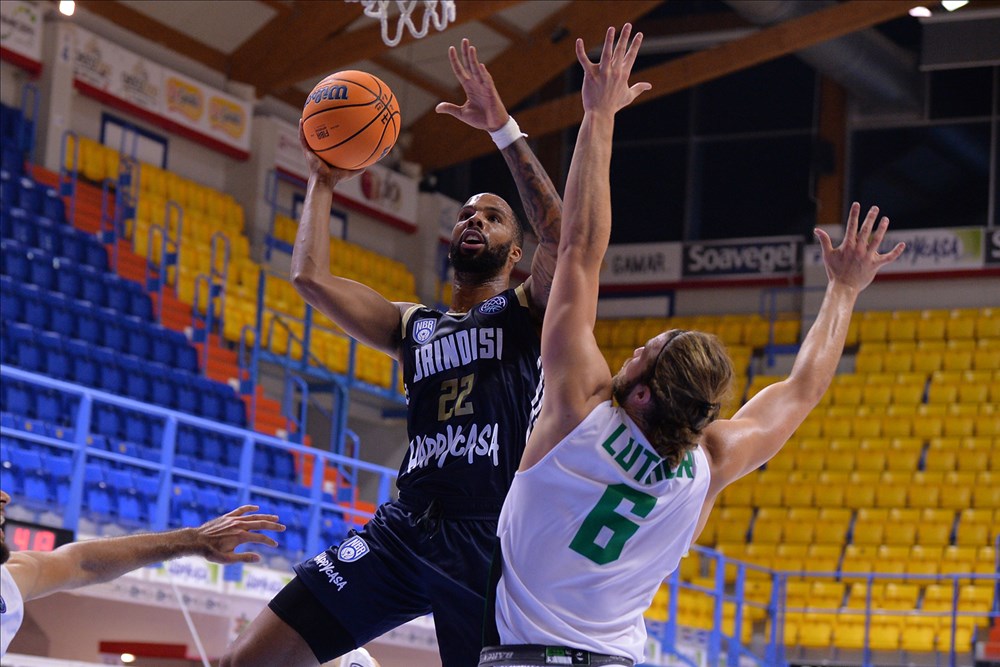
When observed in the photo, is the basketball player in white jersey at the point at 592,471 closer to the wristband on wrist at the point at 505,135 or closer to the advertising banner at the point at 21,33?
the wristband on wrist at the point at 505,135

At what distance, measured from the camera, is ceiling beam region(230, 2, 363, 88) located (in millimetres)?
17328

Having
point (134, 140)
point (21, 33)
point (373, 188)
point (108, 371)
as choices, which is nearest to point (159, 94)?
point (134, 140)

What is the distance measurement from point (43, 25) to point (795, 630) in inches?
419

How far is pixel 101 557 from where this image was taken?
351 centimetres

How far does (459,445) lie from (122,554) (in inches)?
36.2

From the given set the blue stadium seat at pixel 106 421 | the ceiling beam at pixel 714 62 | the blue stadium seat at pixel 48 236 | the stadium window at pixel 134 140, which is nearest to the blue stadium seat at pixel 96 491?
the blue stadium seat at pixel 106 421

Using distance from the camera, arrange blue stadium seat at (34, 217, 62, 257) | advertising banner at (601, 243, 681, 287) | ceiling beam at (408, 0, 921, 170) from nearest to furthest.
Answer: blue stadium seat at (34, 217, 62, 257) → ceiling beam at (408, 0, 921, 170) → advertising banner at (601, 243, 681, 287)

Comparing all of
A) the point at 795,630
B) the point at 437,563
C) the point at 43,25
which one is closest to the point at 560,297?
the point at 437,563

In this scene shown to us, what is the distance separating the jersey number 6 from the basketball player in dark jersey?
0.79 meters

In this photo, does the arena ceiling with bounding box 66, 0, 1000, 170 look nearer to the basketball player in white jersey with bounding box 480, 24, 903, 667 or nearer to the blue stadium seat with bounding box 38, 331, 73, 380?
the blue stadium seat with bounding box 38, 331, 73, 380

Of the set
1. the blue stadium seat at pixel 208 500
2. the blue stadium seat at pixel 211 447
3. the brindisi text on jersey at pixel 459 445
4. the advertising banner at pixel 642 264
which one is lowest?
the brindisi text on jersey at pixel 459 445

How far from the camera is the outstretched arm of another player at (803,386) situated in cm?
326

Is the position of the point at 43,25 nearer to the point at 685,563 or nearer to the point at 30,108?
the point at 30,108

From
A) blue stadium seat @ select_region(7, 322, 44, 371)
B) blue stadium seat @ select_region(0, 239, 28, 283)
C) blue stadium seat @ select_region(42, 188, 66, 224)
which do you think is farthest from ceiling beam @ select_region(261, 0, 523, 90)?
blue stadium seat @ select_region(7, 322, 44, 371)
